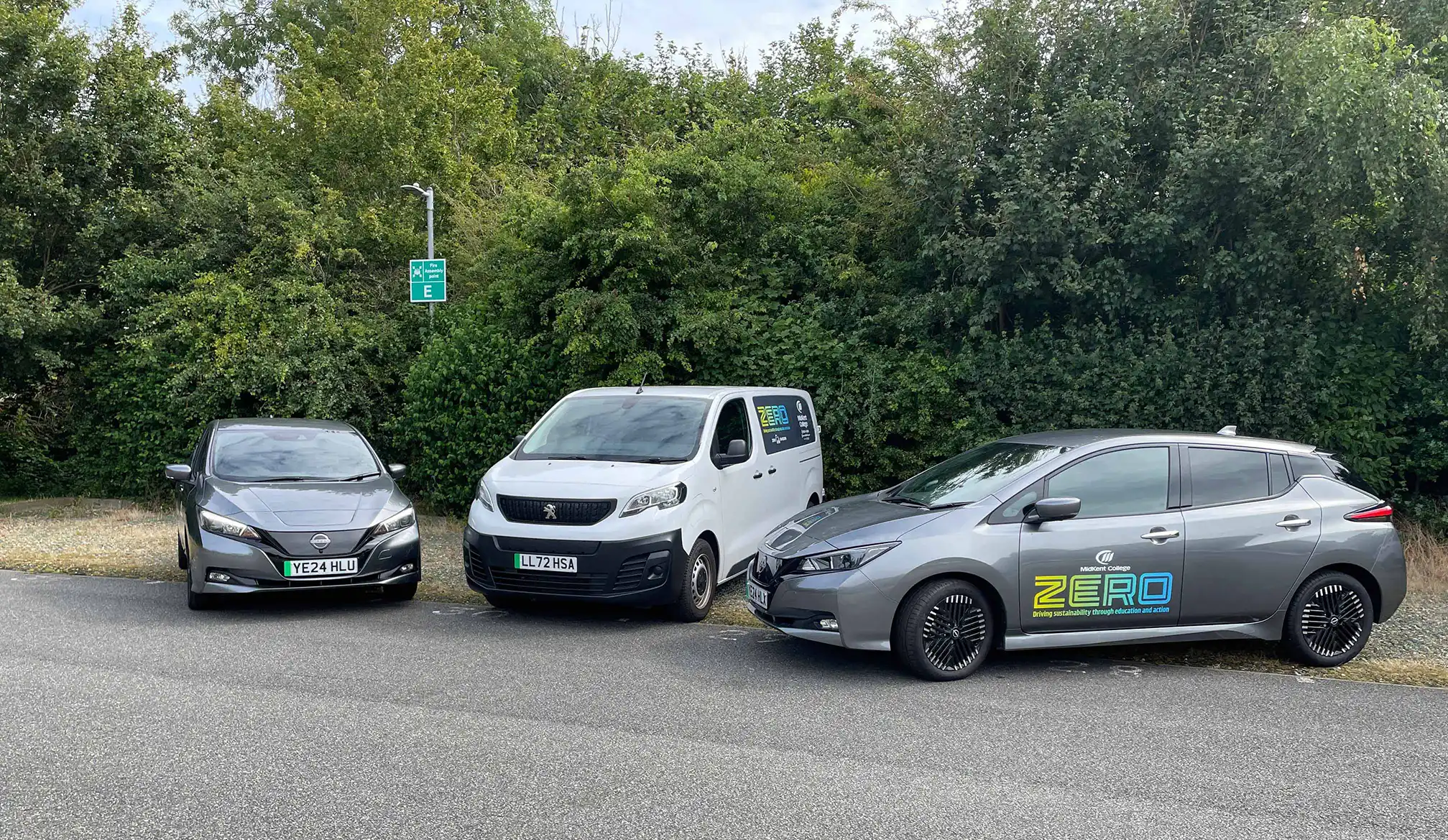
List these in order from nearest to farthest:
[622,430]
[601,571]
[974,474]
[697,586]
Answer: [974,474] < [601,571] < [697,586] < [622,430]

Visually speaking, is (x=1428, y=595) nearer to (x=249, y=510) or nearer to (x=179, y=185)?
(x=249, y=510)

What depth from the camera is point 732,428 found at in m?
9.52

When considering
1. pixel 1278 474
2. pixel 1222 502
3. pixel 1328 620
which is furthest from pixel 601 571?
pixel 1328 620

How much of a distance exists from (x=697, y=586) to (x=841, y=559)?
198 centimetres

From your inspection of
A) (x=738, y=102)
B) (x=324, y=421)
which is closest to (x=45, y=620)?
(x=324, y=421)

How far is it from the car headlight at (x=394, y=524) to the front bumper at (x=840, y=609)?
12.1 ft

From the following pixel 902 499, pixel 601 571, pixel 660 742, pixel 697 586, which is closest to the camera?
pixel 660 742

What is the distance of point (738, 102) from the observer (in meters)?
26.9

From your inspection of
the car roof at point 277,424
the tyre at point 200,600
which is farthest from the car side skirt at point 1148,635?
the car roof at point 277,424

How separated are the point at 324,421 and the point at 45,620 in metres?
3.17

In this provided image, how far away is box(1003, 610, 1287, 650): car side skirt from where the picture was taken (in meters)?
6.79

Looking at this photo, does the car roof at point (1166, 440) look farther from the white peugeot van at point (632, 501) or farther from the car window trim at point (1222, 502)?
the white peugeot van at point (632, 501)

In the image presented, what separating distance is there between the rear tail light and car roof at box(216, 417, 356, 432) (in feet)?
28.8

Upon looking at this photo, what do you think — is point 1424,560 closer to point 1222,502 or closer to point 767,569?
point 1222,502
